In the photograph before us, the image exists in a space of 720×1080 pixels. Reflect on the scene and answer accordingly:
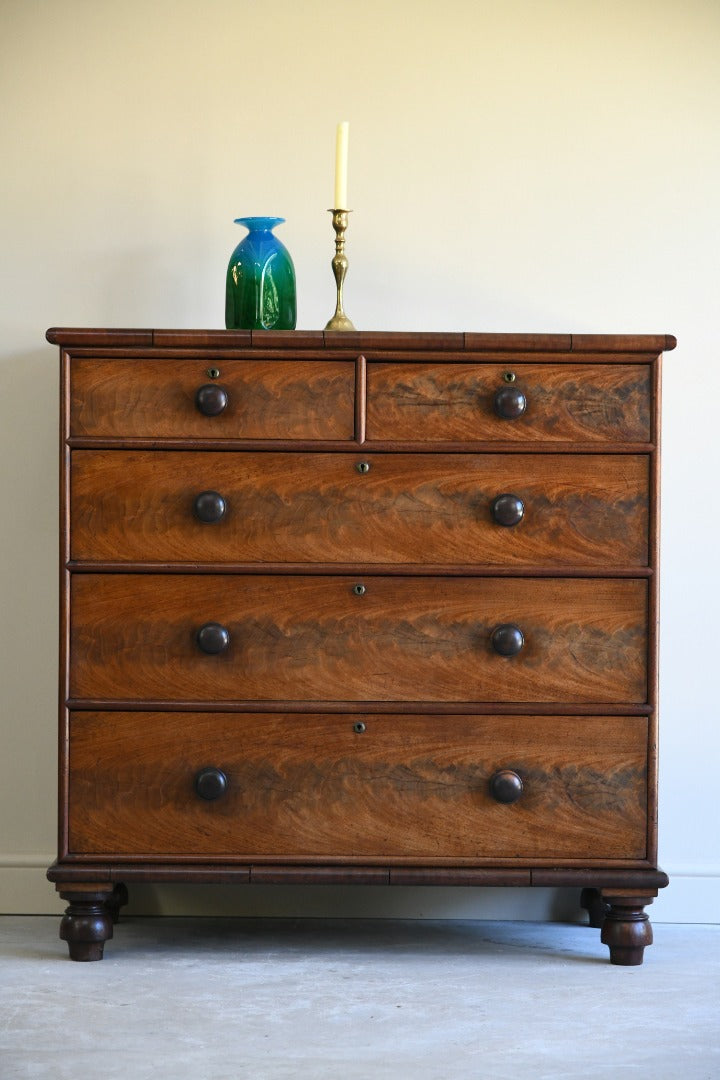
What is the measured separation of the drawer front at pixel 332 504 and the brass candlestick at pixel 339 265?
0.33 metres

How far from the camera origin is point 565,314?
2.65m

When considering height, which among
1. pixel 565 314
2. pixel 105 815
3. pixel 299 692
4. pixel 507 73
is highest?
pixel 507 73

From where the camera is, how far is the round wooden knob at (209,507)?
2141 mm

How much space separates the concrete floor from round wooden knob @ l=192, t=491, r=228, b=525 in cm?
83

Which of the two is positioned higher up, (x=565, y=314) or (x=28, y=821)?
(x=565, y=314)

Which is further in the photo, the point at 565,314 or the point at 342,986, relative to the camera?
the point at 565,314

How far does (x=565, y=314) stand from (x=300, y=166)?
2.22ft

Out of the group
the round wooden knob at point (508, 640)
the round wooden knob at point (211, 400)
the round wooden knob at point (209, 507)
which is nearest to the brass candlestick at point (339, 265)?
the round wooden knob at point (211, 400)

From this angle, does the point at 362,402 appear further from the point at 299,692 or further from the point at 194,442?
the point at 299,692

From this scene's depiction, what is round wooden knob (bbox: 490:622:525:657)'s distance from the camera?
7.05 ft

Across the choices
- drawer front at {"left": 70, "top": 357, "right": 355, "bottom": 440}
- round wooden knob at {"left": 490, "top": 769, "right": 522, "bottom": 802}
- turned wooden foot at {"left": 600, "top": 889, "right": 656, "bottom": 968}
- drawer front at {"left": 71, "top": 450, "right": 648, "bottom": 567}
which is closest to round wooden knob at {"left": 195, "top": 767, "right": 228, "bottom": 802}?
drawer front at {"left": 71, "top": 450, "right": 648, "bottom": 567}

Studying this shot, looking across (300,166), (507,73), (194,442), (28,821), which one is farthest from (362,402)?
(28,821)

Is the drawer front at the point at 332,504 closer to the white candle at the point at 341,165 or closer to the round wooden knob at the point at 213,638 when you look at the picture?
the round wooden knob at the point at 213,638

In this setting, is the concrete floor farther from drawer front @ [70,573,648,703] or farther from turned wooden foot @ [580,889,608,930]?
drawer front @ [70,573,648,703]
